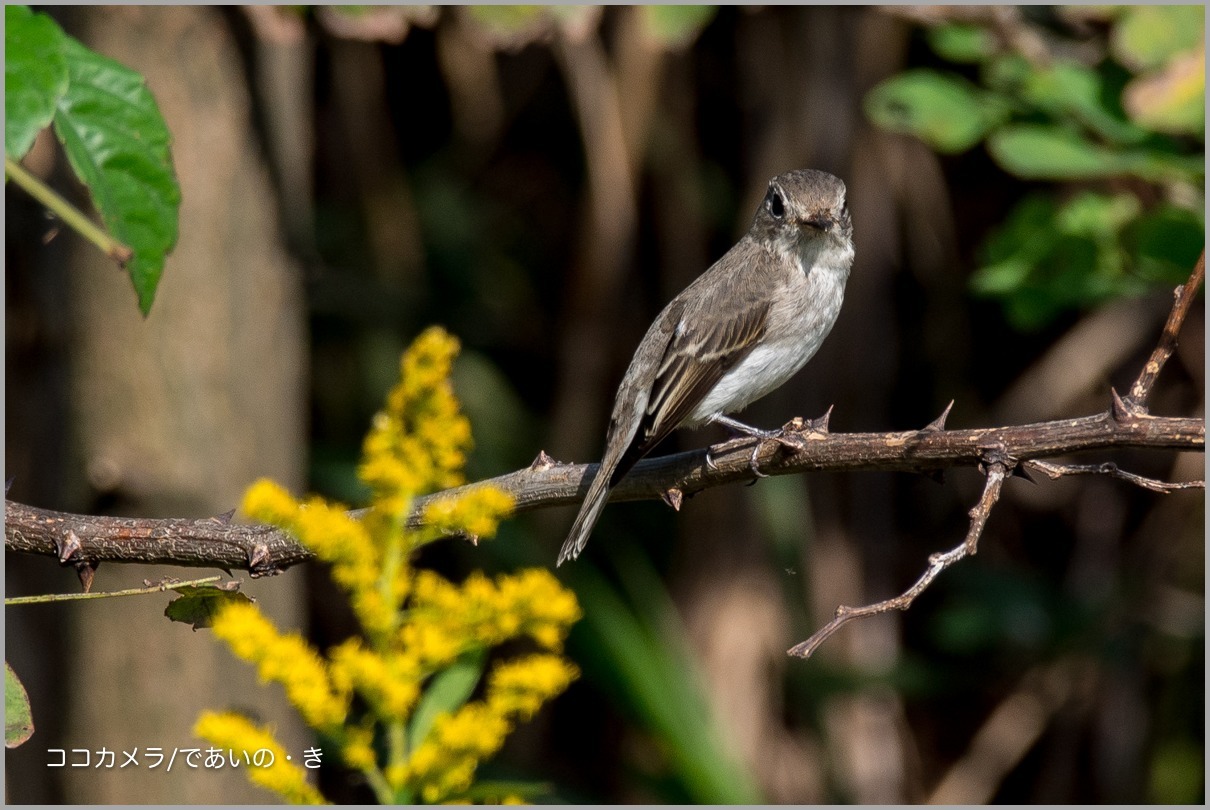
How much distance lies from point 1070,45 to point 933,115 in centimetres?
86

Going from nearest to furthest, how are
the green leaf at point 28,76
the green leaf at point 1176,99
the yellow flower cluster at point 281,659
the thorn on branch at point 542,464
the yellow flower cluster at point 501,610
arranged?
the green leaf at point 28,76, the yellow flower cluster at point 281,659, the yellow flower cluster at point 501,610, the thorn on branch at point 542,464, the green leaf at point 1176,99

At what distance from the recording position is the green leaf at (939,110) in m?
4.40

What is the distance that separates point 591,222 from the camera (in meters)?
6.95

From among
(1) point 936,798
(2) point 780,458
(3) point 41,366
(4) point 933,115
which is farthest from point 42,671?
(1) point 936,798

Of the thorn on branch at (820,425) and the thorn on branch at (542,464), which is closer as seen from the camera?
the thorn on branch at (820,425)

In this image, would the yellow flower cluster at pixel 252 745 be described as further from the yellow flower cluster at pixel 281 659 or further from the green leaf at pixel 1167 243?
the green leaf at pixel 1167 243

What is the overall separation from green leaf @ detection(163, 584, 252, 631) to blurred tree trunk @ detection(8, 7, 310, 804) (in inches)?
72.2

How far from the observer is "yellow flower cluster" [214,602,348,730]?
218 centimetres

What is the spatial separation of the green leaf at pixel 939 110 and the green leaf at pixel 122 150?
2.81 m

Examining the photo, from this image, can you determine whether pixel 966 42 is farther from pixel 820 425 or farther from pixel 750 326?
pixel 820 425

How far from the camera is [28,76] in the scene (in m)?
2.13

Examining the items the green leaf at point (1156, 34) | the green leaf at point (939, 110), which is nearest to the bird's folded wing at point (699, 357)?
the green leaf at point (939, 110)

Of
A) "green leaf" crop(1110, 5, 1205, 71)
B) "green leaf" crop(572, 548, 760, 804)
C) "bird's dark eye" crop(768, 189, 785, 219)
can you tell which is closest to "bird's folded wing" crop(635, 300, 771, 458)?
"bird's dark eye" crop(768, 189, 785, 219)

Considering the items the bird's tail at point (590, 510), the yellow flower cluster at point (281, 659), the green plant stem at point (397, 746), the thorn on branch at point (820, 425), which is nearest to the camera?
the yellow flower cluster at point (281, 659)
